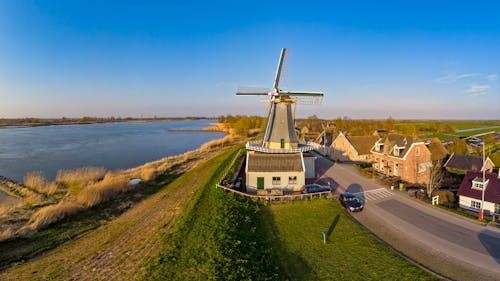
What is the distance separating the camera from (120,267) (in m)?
10.3

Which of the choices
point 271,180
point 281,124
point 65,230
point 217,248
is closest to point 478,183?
point 271,180

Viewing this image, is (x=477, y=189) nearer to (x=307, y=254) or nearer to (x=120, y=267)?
(x=307, y=254)

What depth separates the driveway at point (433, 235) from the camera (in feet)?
33.9

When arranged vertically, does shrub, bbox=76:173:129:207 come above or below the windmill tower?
below

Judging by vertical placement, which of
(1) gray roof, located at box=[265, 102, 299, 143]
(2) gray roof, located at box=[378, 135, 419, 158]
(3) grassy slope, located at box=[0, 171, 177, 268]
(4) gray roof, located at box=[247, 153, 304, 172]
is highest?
(1) gray roof, located at box=[265, 102, 299, 143]

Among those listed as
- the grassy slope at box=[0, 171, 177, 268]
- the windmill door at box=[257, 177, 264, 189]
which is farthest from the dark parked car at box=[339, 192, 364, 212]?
the grassy slope at box=[0, 171, 177, 268]

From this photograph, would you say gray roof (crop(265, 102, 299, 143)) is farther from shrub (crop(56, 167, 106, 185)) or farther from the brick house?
shrub (crop(56, 167, 106, 185))

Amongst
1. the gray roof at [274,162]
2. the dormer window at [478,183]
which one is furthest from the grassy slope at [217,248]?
the dormer window at [478,183]

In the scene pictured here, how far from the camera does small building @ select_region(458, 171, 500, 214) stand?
17.5 metres

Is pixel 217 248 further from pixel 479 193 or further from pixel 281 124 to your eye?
pixel 479 193

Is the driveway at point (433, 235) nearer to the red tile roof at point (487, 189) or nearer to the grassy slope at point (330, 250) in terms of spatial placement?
the grassy slope at point (330, 250)

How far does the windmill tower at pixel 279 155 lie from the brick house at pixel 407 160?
945 centimetres

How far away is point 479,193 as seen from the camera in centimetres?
1830

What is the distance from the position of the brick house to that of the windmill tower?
372 inches
